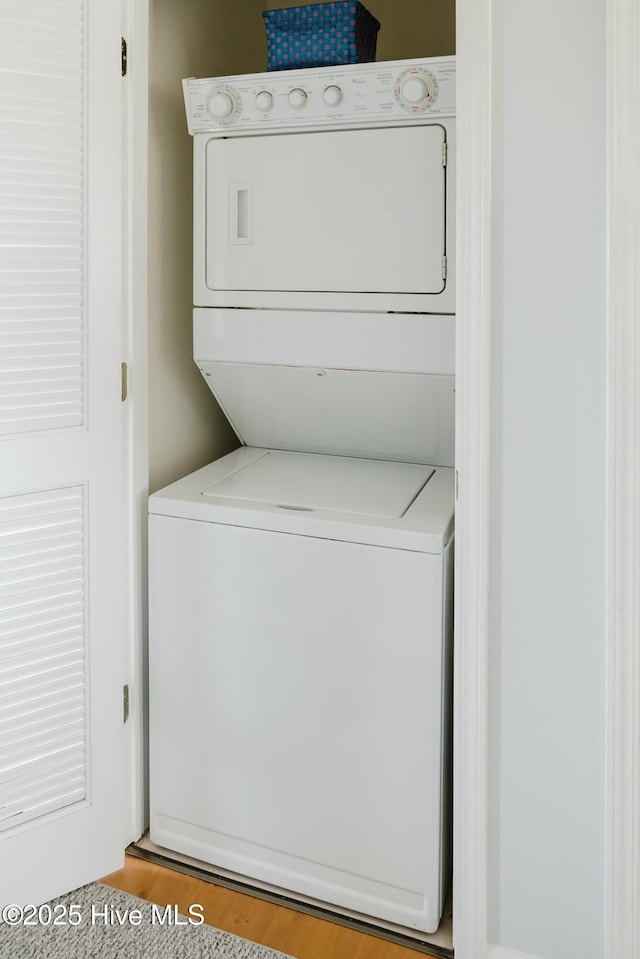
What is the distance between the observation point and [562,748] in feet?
4.99

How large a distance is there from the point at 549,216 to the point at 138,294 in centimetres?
95

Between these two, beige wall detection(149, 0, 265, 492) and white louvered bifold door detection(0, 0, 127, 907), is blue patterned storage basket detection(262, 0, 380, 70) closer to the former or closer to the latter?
beige wall detection(149, 0, 265, 492)

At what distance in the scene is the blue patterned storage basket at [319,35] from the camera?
6.02 feet

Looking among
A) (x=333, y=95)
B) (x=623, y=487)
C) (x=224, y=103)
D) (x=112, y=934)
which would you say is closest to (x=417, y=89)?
(x=333, y=95)

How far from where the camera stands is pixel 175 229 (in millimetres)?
2092

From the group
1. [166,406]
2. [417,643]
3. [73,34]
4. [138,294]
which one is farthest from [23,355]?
[417,643]

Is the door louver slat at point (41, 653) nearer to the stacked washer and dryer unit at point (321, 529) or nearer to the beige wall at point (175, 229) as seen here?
the stacked washer and dryer unit at point (321, 529)

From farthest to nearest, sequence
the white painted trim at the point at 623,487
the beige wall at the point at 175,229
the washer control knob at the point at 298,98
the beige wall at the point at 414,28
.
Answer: the beige wall at the point at 414,28
the beige wall at the point at 175,229
the washer control knob at the point at 298,98
the white painted trim at the point at 623,487

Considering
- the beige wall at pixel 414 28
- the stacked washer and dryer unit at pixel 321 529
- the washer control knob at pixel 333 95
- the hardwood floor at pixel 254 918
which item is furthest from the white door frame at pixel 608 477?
the beige wall at pixel 414 28

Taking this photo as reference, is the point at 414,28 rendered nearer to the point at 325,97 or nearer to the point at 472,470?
the point at 325,97

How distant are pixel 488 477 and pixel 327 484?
535 millimetres

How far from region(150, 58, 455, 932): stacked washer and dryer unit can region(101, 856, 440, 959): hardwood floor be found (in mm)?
60

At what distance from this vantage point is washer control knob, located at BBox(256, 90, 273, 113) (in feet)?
6.03

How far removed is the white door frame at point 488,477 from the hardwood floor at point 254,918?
0.24 meters
